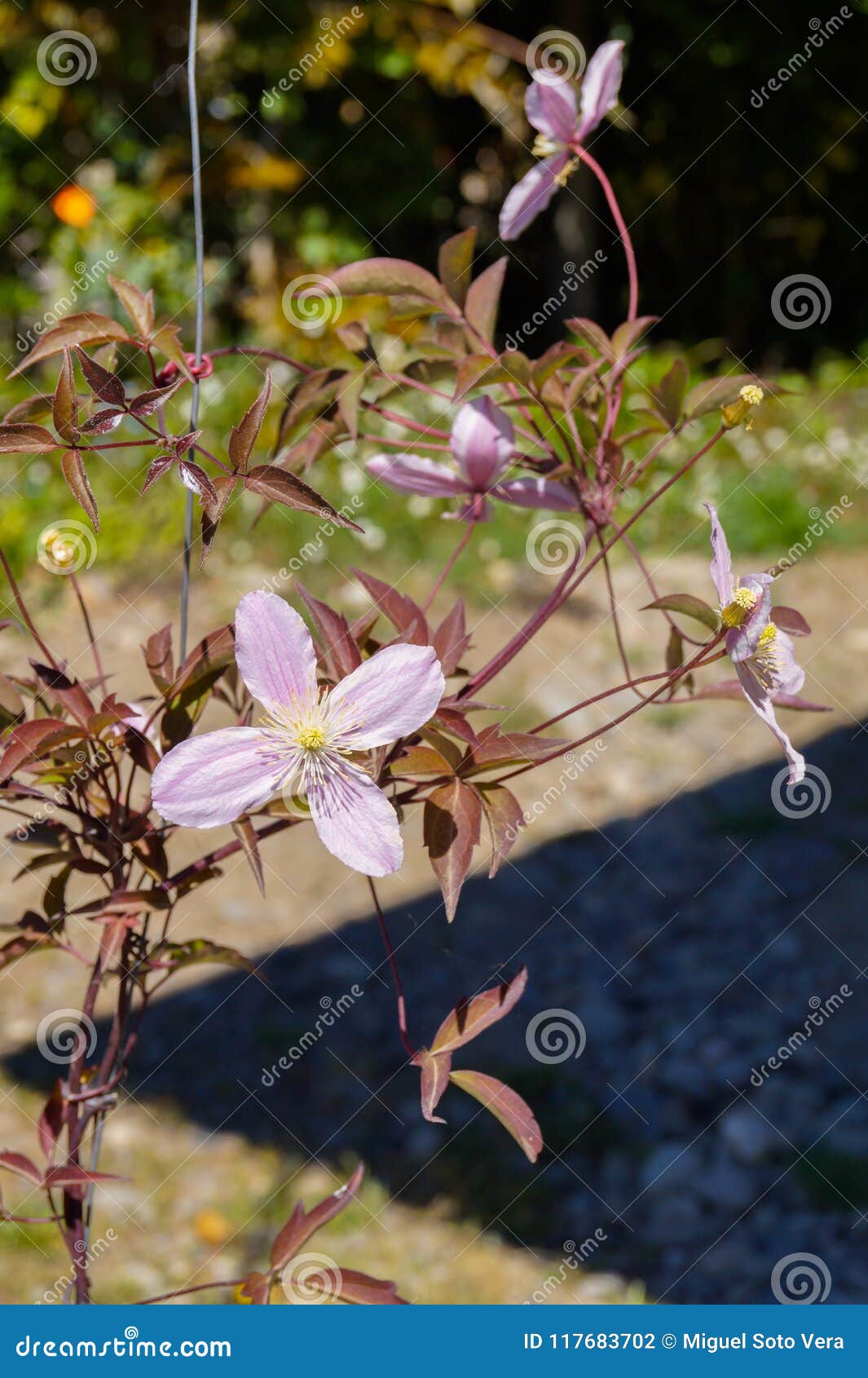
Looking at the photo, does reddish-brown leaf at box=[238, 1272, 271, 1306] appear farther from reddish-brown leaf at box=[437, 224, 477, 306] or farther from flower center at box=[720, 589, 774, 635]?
reddish-brown leaf at box=[437, 224, 477, 306]

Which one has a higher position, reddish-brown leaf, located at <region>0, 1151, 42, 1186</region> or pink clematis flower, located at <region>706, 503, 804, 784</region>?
pink clematis flower, located at <region>706, 503, 804, 784</region>

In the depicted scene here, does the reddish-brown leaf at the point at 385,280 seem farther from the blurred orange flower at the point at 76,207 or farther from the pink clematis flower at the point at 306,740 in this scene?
the blurred orange flower at the point at 76,207

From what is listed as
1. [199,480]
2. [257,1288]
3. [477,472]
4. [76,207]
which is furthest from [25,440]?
[76,207]

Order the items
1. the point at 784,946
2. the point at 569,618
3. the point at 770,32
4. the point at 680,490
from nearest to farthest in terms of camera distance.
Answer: the point at 784,946
the point at 569,618
the point at 680,490
the point at 770,32

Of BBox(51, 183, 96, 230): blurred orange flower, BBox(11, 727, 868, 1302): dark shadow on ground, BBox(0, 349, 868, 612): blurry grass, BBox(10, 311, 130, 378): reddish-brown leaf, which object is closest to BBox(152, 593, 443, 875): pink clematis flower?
BBox(10, 311, 130, 378): reddish-brown leaf
